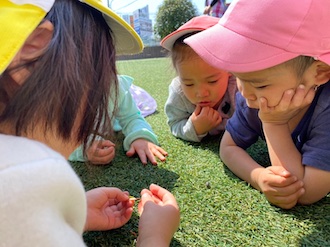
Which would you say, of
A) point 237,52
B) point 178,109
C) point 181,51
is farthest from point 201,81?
point 237,52

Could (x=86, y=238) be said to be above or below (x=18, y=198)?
below

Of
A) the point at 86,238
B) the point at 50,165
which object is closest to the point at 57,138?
the point at 50,165

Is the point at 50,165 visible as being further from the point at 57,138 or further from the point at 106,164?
the point at 106,164

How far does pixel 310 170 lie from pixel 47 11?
2.10 ft

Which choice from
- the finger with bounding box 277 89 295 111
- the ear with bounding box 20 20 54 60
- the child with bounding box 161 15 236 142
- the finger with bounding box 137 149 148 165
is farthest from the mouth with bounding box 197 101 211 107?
the ear with bounding box 20 20 54 60

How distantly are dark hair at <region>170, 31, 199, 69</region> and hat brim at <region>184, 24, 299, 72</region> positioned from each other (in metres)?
0.38

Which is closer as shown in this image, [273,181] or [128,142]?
[273,181]

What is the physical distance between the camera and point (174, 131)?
1.46 metres

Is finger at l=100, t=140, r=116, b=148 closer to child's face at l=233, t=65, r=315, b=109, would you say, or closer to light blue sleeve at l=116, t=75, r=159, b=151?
light blue sleeve at l=116, t=75, r=159, b=151

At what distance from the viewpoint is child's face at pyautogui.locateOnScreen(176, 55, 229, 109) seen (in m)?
1.25

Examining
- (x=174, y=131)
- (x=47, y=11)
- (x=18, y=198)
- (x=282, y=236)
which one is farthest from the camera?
(x=174, y=131)

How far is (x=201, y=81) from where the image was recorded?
1282 millimetres

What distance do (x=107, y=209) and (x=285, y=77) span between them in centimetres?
47

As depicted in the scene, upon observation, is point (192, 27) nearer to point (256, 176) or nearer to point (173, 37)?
point (173, 37)
